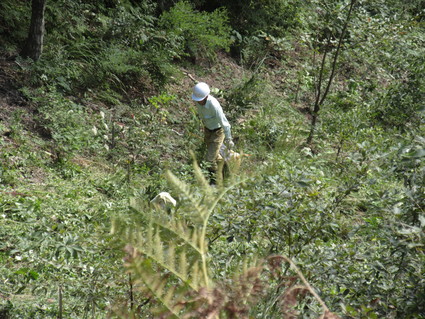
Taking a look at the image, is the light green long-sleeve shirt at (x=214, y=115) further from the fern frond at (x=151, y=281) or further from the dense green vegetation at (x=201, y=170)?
the fern frond at (x=151, y=281)

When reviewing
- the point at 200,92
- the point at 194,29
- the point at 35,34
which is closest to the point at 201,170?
the point at 200,92

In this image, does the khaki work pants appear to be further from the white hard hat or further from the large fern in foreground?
the large fern in foreground

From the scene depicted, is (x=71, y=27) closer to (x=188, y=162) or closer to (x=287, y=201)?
(x=188, y=162)

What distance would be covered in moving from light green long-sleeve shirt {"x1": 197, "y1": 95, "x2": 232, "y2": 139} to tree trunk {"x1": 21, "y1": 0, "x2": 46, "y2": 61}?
3.10 m

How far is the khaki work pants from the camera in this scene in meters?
7.82

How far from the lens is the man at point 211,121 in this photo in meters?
7.23

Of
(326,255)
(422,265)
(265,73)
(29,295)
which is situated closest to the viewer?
(422,265)

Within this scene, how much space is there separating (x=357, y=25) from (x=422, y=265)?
7525 mm

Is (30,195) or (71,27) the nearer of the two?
(30,195)

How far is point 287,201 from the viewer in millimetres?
3254

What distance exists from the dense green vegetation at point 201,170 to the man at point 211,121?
531 mm

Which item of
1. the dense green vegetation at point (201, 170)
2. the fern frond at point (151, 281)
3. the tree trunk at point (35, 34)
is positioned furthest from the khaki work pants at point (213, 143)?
the fern frond at point (151, 281)

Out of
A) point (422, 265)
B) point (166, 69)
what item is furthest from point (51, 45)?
point (422, 265)

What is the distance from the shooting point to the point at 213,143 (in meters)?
7.89
